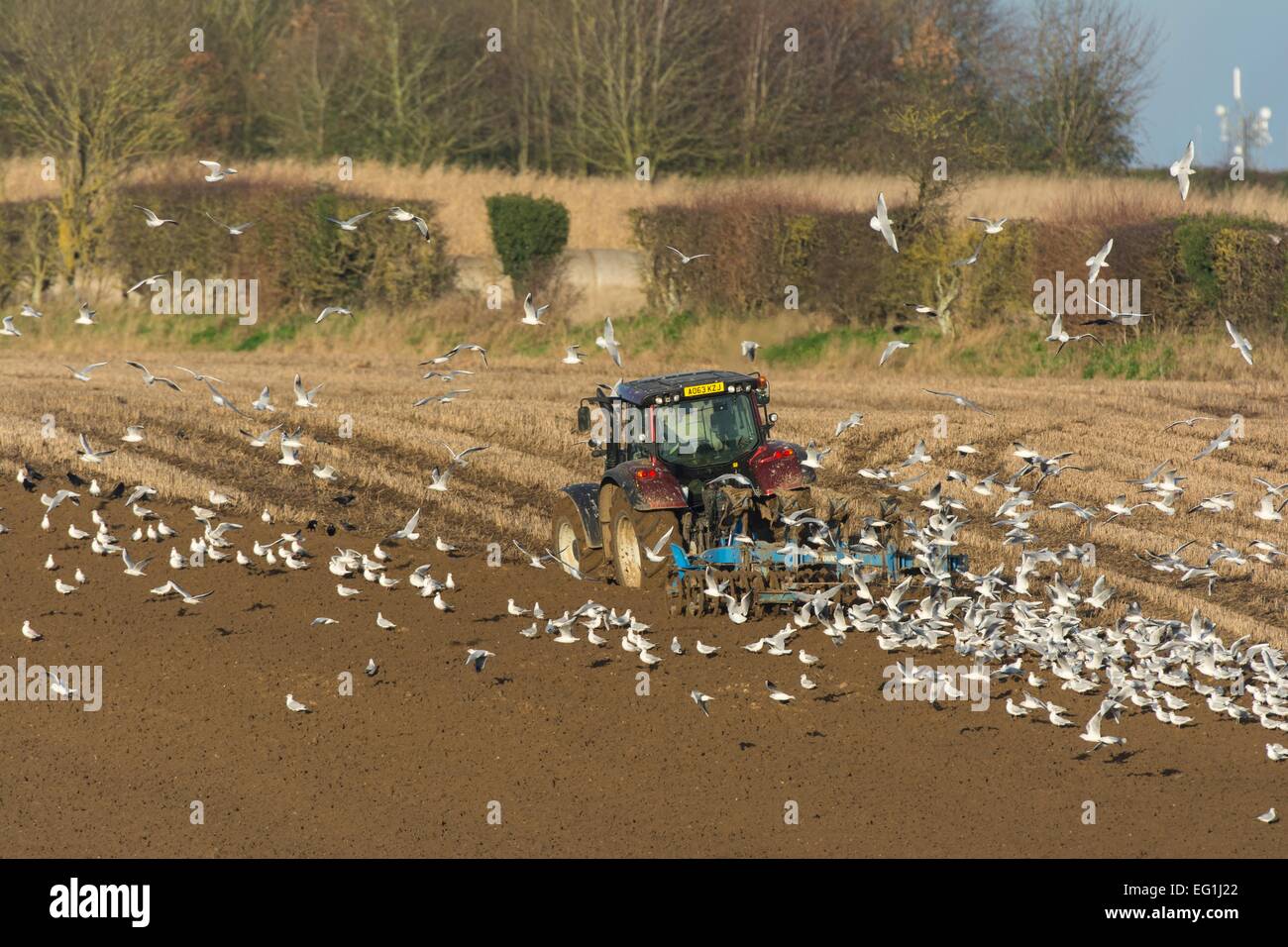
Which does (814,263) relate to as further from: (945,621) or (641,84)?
Result: (945,621)

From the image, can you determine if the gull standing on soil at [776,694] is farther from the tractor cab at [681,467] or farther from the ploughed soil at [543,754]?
the tractor cab at [681,467]

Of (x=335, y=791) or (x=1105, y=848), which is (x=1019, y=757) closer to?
(x=1105, y=848)

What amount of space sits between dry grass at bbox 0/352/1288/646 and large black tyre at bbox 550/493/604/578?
1838 millimetres

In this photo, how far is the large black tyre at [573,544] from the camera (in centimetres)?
1644

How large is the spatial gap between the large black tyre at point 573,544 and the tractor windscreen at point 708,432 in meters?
1.36

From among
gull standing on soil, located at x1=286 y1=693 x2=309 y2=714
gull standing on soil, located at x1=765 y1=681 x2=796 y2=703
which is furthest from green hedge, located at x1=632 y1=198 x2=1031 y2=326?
gull standing on soil, located at x1=286 y1=693 x2=309 y2=714

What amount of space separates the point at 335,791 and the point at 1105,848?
4969 mm

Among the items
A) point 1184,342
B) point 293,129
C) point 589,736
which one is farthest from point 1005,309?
point 293,129

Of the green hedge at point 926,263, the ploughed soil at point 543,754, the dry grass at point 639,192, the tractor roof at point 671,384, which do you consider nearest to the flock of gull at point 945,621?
the ploughed soil at point 543,754

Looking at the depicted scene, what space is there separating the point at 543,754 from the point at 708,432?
4.51 meters

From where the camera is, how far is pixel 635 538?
1523cm

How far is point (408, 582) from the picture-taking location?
16656mm

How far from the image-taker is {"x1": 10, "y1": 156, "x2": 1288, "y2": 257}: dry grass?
3200 centimetres

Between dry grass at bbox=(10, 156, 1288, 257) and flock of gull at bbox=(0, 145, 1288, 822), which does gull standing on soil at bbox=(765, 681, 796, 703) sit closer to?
flock of gull at bbox=(0, 145, 1288, 822)
